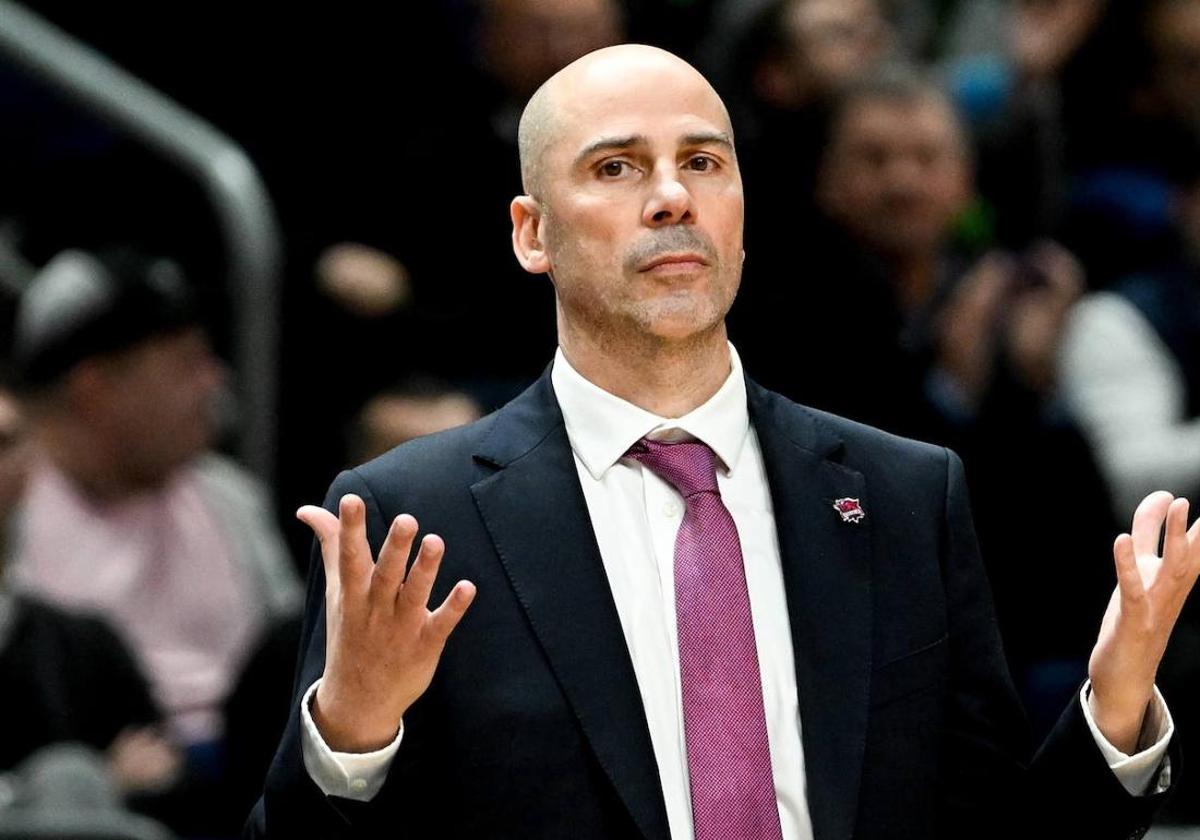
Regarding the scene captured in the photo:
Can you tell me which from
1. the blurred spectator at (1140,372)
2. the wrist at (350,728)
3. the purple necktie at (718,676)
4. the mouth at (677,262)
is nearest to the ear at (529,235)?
the mouth at (677,262)

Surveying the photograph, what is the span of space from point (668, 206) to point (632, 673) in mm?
551

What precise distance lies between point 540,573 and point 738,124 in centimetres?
349

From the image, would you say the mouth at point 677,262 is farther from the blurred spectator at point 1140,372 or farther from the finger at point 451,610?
the blurred spectator at point 1140,372

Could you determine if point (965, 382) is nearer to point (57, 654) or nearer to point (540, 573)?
point (57, 654)

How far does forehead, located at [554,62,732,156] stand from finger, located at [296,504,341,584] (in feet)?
1.89

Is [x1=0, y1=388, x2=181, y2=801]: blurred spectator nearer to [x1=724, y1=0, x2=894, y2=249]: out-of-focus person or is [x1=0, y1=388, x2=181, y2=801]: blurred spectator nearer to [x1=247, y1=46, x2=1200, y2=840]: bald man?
[x1=724, y1=0, x2=894, y2=249]: out-of-focus person

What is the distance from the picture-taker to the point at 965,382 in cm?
562

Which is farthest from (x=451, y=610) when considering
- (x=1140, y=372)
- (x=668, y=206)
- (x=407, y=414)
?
(x=1140, y=372)

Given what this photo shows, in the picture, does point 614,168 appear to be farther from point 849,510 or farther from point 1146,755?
point 1146,755

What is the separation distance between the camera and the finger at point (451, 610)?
8.02ft

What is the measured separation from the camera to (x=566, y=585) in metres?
2.65

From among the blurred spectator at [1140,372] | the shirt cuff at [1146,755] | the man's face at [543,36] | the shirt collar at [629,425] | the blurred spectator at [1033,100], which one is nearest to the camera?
the shirt cuff at [1146,755]

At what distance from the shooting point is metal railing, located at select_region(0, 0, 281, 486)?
5.77 metres

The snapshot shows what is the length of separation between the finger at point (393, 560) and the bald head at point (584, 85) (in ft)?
1.95
